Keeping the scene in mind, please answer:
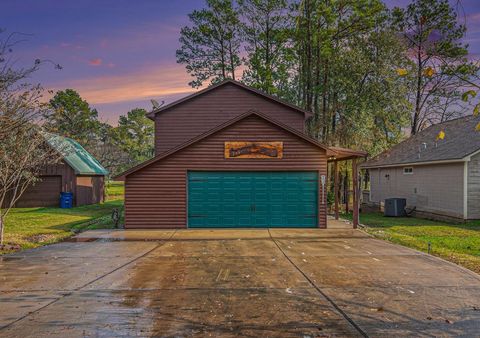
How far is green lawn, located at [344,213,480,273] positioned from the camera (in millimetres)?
10750

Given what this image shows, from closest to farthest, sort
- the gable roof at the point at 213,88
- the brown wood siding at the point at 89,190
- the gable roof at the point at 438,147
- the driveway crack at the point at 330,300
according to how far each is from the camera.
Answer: the driveway crack at the point at 330,300 < the gable roof at the point at 438,147 < the gable roof at the point at 213,88 < the brown wood siding at the point at 89,190

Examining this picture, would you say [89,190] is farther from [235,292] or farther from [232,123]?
[235,292]

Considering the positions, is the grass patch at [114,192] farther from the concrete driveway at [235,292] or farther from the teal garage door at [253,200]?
the concrete driveway at [235,292]

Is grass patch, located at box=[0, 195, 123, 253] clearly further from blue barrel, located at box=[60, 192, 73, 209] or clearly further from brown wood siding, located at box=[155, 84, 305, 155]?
brown wood siding, located at box=[155, 84, 305, 155]

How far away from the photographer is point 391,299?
669 centimetres

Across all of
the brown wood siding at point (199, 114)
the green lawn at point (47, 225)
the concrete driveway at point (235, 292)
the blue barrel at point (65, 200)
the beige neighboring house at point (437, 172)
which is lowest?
the green lawn at point (47, 225)

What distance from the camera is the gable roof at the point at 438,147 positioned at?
19656mm

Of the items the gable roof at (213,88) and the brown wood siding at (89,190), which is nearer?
the gable roof at (213,88)

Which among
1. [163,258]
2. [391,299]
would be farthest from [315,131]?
[391,299]

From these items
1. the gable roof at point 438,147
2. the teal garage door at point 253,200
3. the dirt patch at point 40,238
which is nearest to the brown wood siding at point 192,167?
the teal garage door at point 253,200

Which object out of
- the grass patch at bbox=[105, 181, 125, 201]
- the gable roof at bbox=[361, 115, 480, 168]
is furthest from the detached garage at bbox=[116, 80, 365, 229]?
the grass patch at bbox=[105, 181, 125, 201]

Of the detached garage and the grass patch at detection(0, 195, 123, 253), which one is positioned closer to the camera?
the grass patch at detection(0, 195, 123, 253)

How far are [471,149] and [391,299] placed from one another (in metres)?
15.4

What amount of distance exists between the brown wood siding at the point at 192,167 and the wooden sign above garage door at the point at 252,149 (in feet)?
0.65
